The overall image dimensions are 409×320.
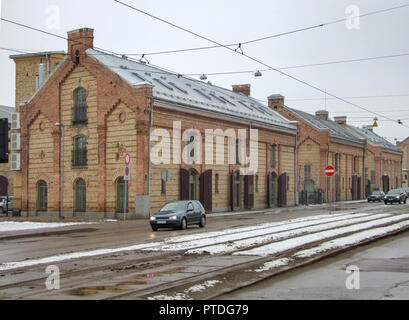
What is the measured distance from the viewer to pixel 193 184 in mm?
42500

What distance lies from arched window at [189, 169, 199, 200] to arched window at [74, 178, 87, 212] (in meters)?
7.16

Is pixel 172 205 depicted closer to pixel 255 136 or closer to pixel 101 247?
pixel 101 247

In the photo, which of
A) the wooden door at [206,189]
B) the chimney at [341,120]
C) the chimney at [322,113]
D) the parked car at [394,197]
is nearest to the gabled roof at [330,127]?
the chimney at [322,113]

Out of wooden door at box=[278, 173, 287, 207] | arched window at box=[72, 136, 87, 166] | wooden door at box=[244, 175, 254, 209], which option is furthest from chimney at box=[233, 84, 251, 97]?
arched window at box=[72, 136, 87, 166]

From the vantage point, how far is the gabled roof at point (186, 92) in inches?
1563

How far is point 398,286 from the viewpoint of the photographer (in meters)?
10.5

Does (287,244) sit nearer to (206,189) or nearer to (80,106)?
(206,189)

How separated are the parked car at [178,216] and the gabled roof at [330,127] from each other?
138 feet

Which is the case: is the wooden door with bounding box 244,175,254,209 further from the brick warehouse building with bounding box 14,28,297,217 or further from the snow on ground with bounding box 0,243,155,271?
the snow on ground with bounding box 0,243,155,271
